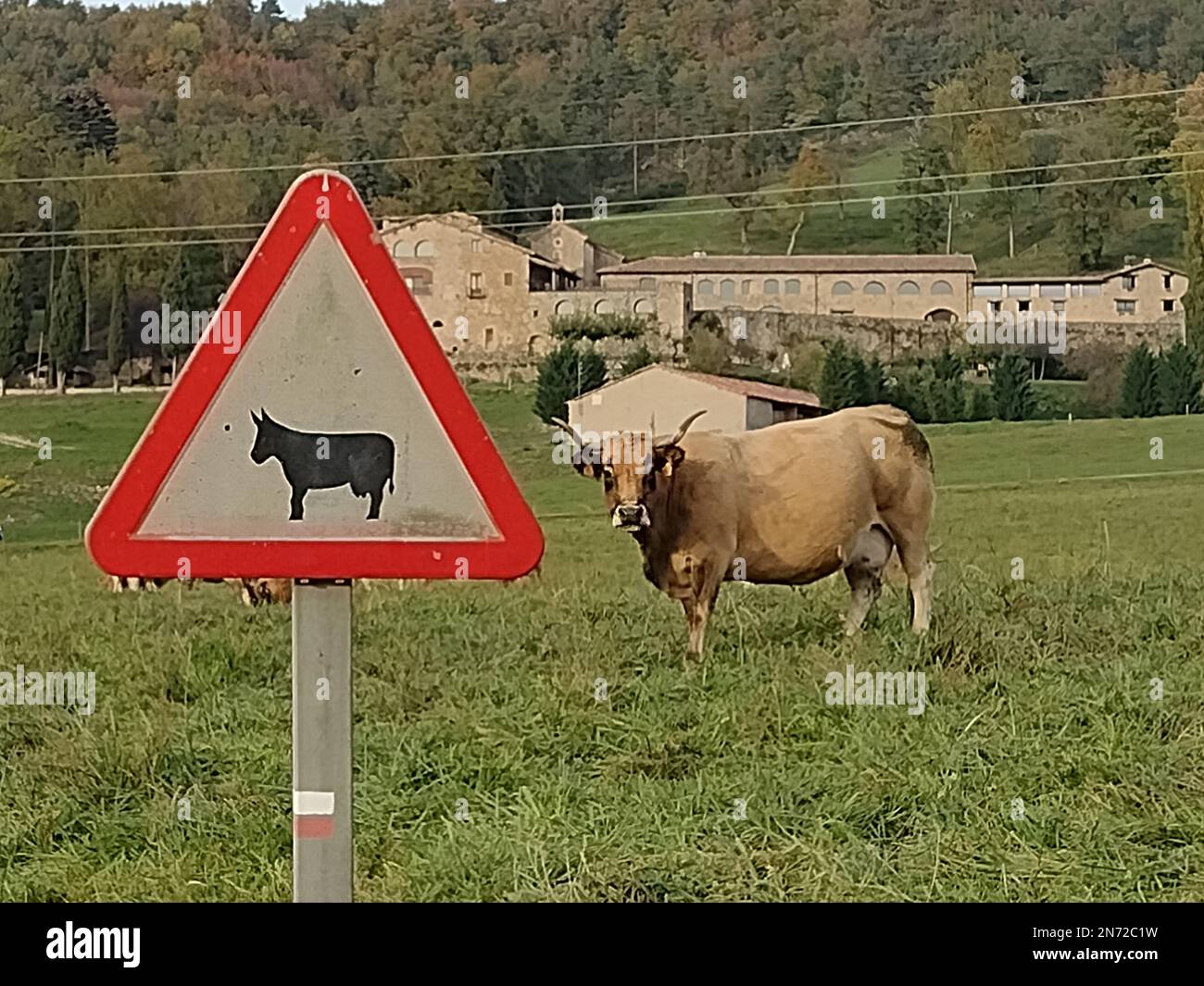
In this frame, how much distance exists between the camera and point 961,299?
4.09 meters

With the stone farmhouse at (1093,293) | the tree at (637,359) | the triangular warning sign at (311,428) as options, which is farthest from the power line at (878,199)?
the triangular warning sign at (311,428)

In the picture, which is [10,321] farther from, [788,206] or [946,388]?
[946,388]

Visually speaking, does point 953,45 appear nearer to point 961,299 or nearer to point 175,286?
point 961,299

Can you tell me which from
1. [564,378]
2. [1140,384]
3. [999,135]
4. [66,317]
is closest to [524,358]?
[564,378]

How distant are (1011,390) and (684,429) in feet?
3.04

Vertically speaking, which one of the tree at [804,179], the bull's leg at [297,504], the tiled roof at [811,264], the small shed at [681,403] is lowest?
the bull's leg at [297,504]

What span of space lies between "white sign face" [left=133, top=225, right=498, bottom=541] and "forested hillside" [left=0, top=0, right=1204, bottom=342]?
214cm

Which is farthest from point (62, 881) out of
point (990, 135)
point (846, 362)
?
point (990, 135)

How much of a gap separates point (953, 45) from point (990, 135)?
26cm

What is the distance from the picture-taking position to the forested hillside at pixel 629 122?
3783 mm

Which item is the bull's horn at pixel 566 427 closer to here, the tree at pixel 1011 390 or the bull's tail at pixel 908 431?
the bull's tail at pixel 908 431

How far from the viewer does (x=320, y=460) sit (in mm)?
1695
